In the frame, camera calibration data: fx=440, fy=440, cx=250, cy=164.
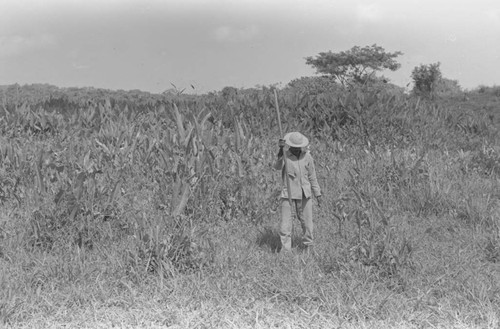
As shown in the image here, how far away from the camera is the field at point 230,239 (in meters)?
3.07

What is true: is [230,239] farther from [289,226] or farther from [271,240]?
[289,226]

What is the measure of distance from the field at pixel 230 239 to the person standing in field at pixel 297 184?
22cm

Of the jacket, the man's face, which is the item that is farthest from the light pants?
the man's face

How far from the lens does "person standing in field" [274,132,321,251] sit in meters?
4.15

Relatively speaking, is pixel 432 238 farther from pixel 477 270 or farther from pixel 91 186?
pixel 91 186

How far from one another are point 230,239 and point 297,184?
0.87 m

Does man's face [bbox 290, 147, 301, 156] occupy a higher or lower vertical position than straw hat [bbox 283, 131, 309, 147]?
lower

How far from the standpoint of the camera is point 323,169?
6.80m

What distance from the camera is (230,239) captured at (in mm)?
4383

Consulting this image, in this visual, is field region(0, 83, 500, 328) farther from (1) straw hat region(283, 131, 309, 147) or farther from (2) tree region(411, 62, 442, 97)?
(2) tree region(411, 62, 442, 97)

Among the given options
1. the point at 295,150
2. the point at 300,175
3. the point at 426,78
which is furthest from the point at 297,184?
the point at 426,78

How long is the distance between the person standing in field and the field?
223 millimetres

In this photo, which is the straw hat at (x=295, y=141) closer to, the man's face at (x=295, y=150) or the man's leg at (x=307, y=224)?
the man's face at (x=295, y=150)

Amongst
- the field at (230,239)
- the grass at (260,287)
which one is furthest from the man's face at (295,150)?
the grass at (260,287)
